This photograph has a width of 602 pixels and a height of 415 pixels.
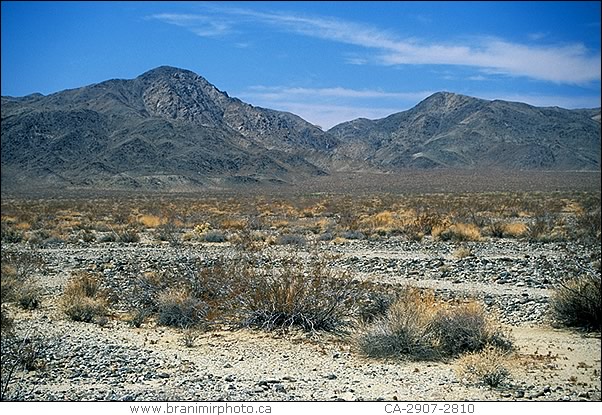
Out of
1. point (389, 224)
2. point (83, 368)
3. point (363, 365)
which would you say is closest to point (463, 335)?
point (363, 365)

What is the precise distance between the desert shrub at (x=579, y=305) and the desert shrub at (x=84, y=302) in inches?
320

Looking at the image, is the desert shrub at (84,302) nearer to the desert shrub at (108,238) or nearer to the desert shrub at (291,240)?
the desert shrub at (291,240)

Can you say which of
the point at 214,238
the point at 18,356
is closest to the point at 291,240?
the point at 214,238

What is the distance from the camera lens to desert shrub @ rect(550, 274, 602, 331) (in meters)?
9.63

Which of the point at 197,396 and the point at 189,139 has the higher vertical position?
the point at 189,139

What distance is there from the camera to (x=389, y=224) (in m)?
28.1

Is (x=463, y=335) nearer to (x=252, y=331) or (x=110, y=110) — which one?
(x=252, y=331)

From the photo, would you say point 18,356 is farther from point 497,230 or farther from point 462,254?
point 497,230

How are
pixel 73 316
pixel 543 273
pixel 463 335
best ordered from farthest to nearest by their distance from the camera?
1. pixel 543 273
2. pixel 73 316
3. pixel 463 335

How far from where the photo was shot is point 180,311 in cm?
1037

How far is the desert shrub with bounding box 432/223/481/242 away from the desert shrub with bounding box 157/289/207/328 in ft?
47.9

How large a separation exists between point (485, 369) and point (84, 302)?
7250 millimetres

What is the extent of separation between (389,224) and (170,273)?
16204mm

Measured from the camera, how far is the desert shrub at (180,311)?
10195 millimetres
